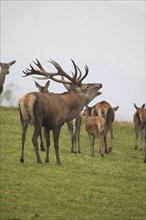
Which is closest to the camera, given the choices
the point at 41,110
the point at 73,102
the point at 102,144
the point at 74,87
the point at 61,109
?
the point at 41,110

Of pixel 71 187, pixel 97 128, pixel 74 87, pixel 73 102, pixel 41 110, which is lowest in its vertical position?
pixel 71 187

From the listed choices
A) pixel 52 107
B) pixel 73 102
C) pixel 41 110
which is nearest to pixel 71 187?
pixel 41 110

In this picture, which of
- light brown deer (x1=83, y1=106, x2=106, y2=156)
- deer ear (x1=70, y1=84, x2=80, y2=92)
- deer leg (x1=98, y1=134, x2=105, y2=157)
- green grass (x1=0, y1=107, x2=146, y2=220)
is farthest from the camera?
light brown deer (x1=83, y1=106, x2=106, y2=156)

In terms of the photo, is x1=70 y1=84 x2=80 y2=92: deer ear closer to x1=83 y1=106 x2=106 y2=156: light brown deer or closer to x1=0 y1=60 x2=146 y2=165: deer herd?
x1=0 y1=60 x2=146 y2=165: deer herd

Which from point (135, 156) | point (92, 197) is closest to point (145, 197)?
point (92, 197)

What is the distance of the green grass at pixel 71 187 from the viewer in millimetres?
13250

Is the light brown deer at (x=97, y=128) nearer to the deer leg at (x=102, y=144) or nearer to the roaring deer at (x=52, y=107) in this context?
the deer leg at (x=102, y=144)

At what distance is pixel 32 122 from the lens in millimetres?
19359

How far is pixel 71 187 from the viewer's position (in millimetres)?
15805

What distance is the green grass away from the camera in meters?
13.2

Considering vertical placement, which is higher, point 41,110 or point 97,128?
point 41,110

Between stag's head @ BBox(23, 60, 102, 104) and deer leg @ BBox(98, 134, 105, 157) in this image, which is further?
deer leg @ BBox(98, 134, 105, 157)

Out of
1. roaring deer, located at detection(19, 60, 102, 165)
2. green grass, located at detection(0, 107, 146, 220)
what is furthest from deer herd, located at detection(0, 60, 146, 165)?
green grass, located at detection(0, 107, 146, 220)

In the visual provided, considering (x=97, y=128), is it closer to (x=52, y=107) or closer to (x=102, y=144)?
(x=102, y=144)
